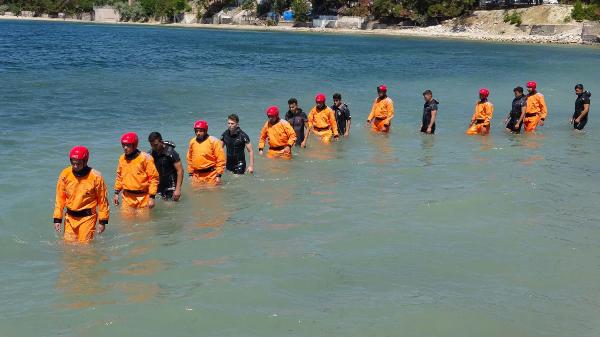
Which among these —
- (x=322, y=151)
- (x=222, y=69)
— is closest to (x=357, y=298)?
(x=322, y=151)

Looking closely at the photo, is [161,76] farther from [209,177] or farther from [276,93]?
[209,177]

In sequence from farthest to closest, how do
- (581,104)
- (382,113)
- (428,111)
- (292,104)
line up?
1. (581,104)
2. (382,113)
3. (428,111)
4. (292,104)

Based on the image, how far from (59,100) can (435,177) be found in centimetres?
1799

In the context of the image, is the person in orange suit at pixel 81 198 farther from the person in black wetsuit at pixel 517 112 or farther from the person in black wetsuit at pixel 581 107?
the person in black wetsuit at pixel 581 107

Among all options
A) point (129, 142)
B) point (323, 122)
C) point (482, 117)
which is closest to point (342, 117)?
point (323, 122)

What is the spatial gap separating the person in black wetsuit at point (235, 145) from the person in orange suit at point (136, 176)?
2629 mm

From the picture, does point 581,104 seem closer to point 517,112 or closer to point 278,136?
point 517,112

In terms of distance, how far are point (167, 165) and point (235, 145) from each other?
2202mm

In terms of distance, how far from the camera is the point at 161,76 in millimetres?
38812

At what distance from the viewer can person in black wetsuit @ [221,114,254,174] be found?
12363 millimetres

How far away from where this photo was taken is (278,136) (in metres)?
14.1

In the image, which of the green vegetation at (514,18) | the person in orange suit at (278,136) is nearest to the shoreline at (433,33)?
the green vegetation at (514,18)

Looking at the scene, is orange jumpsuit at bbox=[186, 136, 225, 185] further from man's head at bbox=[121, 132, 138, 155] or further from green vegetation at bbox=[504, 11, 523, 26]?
green vegetation at bbox=[504, 11, 523, 26]

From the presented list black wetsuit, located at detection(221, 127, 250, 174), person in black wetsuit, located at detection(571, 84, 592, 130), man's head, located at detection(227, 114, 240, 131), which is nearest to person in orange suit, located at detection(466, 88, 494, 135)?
person in black wetsuit, located at detection(571, 84, 592, 130)
